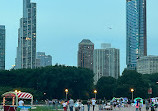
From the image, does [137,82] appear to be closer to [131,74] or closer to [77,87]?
[131,74]

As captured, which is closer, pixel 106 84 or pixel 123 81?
pixel 123 81

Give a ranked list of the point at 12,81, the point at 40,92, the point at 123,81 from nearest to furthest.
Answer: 1. the point at 40,92
2. the point at 12,81
3. the point at 123,81

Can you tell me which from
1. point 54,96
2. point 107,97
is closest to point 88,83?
point 54,96

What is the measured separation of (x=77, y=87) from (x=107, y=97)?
20.2 meters

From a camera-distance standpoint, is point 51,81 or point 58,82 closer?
point 51,81

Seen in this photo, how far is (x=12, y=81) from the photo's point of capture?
10362 cm

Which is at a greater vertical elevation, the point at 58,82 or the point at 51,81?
the point at 51,81

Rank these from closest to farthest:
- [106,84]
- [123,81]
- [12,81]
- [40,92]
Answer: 1. [40,92]
2. [12,81]
3. [123,81]
4. [106,84]

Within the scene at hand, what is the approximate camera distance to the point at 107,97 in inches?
4670

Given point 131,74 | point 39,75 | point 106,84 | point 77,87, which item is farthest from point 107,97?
point 39,75

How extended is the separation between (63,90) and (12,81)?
15265 mm

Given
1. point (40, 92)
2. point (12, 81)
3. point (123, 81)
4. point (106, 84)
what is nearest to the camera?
point (40, 92)

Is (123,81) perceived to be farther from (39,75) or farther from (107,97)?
(39,75)

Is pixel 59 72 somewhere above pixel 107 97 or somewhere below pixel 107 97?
above
